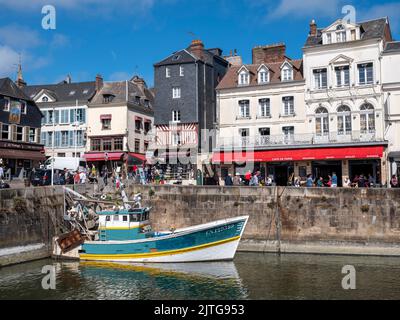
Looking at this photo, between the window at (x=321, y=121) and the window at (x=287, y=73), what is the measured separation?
3467 mm

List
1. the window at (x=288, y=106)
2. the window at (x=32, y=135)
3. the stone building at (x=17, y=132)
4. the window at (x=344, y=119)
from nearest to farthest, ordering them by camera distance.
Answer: the window at (x=344, y=119), the window at (x=288, y=106), the stone building at (x=17, y=132), the window at (x=32, y=135)

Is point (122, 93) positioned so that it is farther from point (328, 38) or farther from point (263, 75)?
point (328, 38)

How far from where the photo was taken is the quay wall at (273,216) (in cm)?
2195

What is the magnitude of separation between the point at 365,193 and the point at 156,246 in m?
11.4

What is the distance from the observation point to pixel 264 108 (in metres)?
33.9

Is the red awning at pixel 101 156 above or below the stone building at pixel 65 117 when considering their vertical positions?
below

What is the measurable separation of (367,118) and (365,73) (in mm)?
3226

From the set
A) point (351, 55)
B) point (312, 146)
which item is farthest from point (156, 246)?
point (351, 55)

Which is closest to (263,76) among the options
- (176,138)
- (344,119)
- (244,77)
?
(244,77)

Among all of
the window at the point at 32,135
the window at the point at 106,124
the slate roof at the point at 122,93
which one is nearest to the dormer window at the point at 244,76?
the slate roof at the point at 122,93

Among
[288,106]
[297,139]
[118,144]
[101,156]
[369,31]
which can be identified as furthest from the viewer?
[118,144]

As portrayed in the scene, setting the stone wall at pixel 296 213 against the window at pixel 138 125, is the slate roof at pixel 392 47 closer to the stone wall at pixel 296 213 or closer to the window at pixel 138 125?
the stone wall at pixel 296 213

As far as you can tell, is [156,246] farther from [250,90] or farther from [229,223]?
[250,90]

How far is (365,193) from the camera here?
22688 mm
